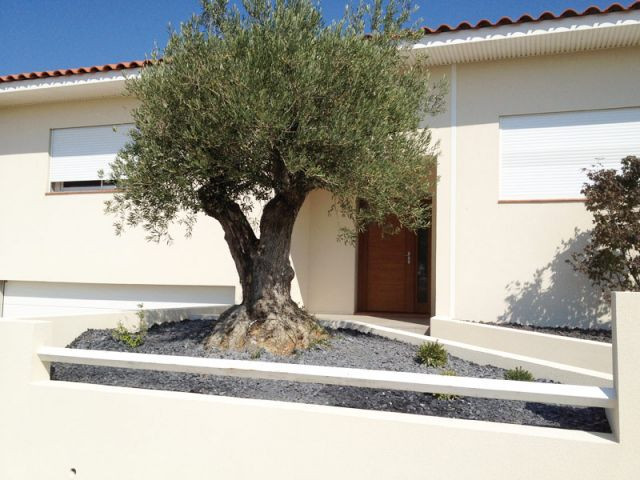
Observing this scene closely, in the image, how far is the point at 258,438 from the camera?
127 inches

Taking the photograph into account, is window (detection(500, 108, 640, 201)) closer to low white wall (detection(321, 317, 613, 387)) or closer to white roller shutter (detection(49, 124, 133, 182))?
low white wall (detection(321, 317, 613, 387))

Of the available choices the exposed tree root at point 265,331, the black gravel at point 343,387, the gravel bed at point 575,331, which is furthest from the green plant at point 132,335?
the gravel bed at point 575,331

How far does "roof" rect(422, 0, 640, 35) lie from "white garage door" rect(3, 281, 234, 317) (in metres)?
5.98

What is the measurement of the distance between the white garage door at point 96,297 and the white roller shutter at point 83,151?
93.9 inches

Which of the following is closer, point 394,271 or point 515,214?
point 515,214

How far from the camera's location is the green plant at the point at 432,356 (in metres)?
5.24

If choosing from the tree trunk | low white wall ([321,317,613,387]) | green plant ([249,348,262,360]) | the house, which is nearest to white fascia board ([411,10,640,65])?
the house

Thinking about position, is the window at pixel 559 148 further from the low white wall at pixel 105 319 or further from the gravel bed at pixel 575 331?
the low white wall at pixel 105 319

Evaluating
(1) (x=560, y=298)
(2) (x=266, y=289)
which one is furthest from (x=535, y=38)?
(2) (x=266, y=289)

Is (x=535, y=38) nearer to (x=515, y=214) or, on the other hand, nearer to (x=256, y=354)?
(x=515, y=214)

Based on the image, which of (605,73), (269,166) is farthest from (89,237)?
(605,73)

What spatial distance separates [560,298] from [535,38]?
399 cm

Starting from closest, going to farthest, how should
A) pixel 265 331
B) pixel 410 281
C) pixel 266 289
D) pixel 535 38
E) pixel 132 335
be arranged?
1. pixel 265 331
2. pixel 266 289
3. pixel 132 335
4. pixel 535 38
5. pixel 410 281

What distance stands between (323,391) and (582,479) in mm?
2048
